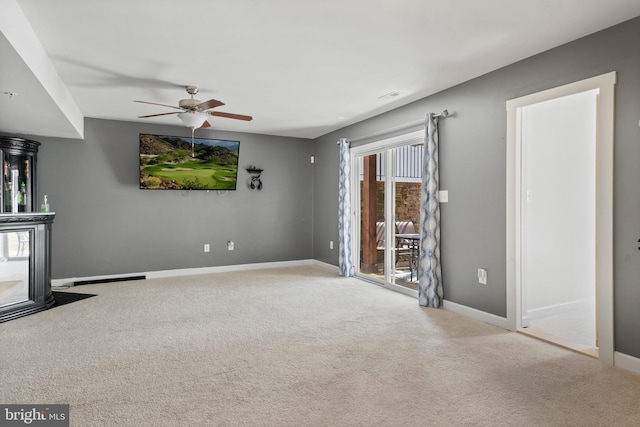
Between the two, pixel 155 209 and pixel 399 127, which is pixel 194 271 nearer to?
pixel 155 209

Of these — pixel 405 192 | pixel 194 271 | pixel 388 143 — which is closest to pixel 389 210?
pixel 405 192

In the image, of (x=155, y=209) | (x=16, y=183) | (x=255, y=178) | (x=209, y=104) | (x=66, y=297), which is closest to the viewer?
(x=209, y=104)

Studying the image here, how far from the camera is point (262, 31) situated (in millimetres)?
2783

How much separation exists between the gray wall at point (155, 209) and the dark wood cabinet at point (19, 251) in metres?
0.50

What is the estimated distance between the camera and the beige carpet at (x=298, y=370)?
2074mm

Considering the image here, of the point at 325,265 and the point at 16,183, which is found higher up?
the point at 16,183

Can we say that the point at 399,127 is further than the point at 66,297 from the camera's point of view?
Yes

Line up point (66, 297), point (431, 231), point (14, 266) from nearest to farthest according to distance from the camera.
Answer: point (14, 266) < point (431, 231) < point (66, 297)

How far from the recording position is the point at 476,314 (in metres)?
3.77

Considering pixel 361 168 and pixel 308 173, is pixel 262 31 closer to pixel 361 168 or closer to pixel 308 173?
pixel 361 168

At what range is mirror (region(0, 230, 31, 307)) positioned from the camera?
3.85 meters

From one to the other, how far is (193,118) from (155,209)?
2501 mm

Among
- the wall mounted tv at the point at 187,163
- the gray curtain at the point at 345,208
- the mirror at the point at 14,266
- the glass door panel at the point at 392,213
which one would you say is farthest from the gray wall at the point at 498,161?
the mirror at the point at 14,266

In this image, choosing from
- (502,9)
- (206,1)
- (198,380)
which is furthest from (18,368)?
(502,9)
